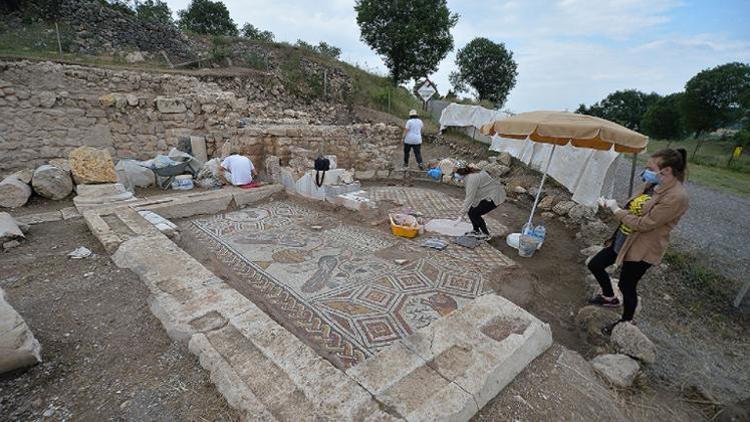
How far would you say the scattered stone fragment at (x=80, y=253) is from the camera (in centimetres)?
362

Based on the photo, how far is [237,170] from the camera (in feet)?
22.5

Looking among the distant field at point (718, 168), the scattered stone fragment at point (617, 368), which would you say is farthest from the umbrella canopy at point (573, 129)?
the distant field at point (718, 168)

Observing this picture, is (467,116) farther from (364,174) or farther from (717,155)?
(717,155)

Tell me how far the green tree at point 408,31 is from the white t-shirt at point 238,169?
17509mm

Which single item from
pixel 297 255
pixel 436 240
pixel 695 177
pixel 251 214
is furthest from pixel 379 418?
pixel 695 177

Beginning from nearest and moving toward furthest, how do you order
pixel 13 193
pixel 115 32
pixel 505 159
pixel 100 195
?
pixel 13 193 < pixel 100 195 < pixel 505 159 < pixel 115 32

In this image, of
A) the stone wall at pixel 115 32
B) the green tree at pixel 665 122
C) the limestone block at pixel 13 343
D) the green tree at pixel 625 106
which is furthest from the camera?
the green tree at pixel 625 106

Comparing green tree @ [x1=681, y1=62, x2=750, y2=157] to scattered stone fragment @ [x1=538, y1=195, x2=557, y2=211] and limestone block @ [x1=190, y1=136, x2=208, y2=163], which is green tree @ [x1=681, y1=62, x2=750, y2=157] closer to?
scattered stone fragment @ [x1=538, y1=195, x2=557, y2=211]

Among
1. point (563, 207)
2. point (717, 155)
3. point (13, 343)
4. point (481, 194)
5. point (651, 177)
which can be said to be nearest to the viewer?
point (13, 343)

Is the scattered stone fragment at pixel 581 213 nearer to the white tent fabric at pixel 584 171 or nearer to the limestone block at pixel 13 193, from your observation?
the white tent fabric at pixel 584 171

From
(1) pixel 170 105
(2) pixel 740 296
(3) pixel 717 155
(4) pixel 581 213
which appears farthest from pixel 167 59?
(3) pixel 717 155

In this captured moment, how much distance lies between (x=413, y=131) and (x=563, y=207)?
4.60 meters

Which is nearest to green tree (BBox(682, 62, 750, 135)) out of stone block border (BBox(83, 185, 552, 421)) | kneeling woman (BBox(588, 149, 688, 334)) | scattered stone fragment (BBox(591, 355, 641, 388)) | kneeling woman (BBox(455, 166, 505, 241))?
kneeling woman (BBox(455, 166, 505, 241))

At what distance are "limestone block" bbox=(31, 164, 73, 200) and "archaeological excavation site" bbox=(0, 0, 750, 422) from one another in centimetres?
4
